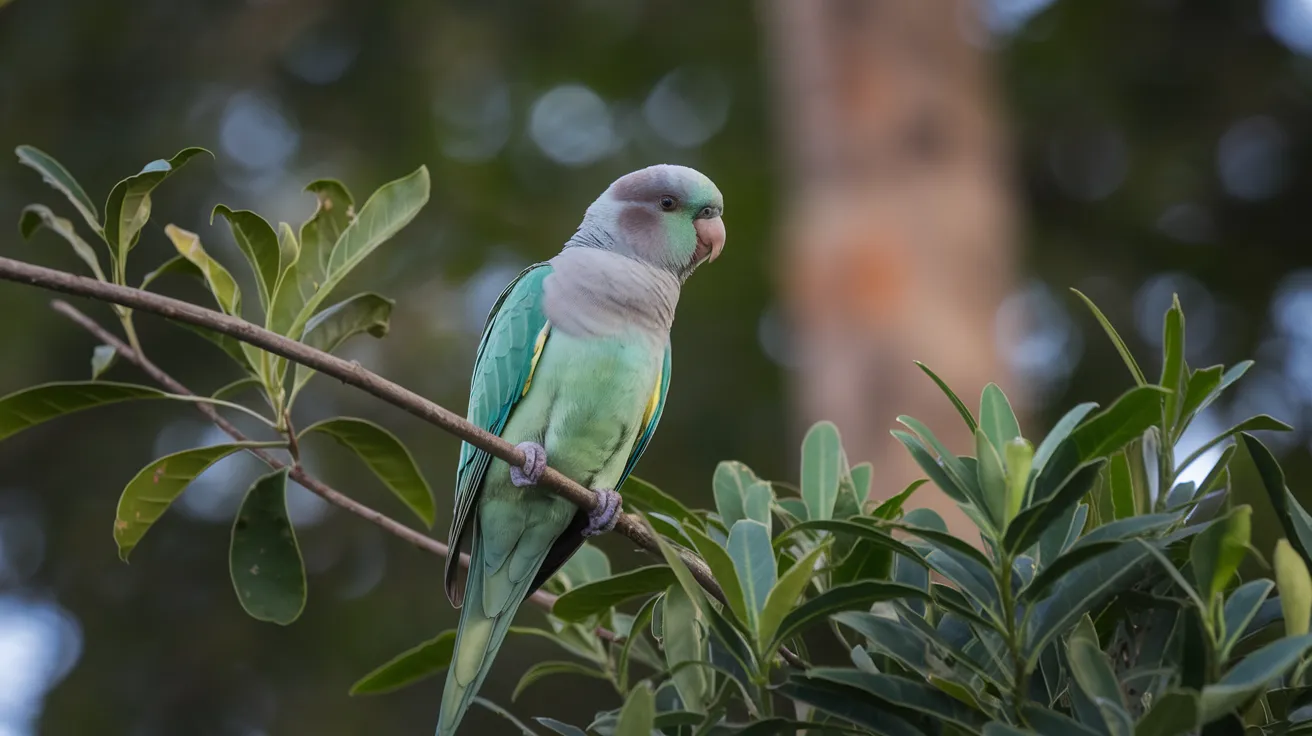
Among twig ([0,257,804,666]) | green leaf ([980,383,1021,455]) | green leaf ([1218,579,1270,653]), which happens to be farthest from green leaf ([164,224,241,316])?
green leaf ([1218,579,1270,653])

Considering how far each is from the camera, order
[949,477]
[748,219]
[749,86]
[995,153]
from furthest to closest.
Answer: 1. [749,86]
2. [748,219]
3. [995,153]
4. [949,477]

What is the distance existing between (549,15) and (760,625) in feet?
23.0

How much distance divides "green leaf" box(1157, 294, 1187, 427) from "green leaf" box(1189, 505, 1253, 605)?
0.30 metres

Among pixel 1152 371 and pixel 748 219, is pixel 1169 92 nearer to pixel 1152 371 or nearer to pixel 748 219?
pixel 1152 371

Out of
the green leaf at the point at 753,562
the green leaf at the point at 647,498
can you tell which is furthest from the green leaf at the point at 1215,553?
the green leaf at the point at 647,498

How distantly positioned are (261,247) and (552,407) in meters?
0.81

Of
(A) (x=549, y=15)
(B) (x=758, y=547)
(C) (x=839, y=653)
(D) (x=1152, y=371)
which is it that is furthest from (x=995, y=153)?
(B) (x=758, y=547)

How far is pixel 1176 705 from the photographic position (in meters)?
1.24

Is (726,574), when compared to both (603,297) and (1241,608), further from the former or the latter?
(603,297)

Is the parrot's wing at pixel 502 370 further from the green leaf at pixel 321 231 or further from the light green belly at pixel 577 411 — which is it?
the green leaf at pixel 321 231

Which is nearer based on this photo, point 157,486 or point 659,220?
point 157,486

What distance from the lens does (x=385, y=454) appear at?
226cm

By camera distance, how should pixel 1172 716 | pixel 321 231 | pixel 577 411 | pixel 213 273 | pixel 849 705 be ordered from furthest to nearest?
pixel 577 411 < pixel 321 231 < pixel 213 273 < pixel 849 705 < pixel 1172 716

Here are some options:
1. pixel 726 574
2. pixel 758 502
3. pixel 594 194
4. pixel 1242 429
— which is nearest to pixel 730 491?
pixel 758 502
